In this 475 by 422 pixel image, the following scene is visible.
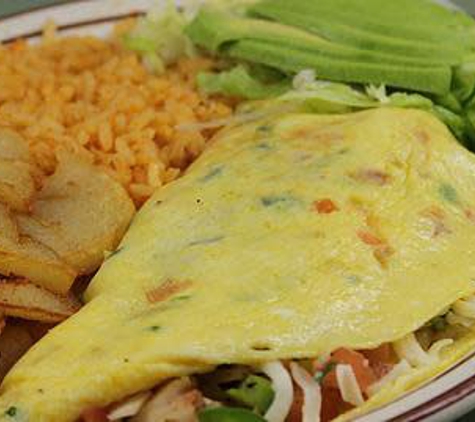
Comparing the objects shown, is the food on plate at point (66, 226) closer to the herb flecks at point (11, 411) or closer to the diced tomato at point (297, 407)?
the herb flecks at point (11, 411)

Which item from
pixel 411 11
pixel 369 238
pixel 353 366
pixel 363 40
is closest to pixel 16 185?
pixel 369 238

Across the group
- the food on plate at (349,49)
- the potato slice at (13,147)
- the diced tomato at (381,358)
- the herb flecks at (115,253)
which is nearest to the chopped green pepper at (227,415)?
the diced tomato at (381,358)

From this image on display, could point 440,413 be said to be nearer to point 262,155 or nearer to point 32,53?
point 262,155

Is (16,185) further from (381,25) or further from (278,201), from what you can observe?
(381,25)

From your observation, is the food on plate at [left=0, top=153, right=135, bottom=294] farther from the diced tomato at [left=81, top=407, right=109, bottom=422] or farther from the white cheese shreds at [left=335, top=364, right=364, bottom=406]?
the white cheese shreds at [left=335, top=364, right=364, bottom=406]

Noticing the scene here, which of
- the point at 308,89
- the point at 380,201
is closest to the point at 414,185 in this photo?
the point at 380,201

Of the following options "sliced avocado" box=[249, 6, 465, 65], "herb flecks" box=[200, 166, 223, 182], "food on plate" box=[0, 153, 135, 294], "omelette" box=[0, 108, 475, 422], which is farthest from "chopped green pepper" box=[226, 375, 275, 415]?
"sliced avocado" box=[249, 6, 465, 65]
